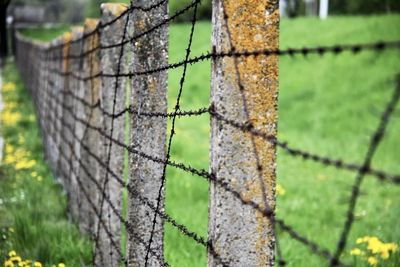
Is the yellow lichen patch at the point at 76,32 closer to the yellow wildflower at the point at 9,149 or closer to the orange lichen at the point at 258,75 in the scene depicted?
the yellow wildflower at the point at 9,149

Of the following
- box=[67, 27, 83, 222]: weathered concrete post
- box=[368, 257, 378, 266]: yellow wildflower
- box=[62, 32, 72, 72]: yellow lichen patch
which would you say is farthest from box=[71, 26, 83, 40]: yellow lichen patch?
box=[368, 257, 378, 266]: yellow wildflower

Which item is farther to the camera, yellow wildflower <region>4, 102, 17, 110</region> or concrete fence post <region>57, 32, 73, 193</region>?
yellow wildflower <region>4, 102, 17, 110</region>

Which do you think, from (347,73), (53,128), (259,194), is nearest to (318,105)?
(347,73)

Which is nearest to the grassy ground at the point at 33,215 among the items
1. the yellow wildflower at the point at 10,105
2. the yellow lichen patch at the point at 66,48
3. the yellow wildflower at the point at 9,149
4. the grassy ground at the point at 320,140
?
the yellow wildflower at the point at 9,149

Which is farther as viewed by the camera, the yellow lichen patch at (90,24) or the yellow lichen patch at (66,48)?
the yellow lichen patch at (66,48)

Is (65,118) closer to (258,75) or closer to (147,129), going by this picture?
(147,129)

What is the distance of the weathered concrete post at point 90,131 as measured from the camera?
4332 mm

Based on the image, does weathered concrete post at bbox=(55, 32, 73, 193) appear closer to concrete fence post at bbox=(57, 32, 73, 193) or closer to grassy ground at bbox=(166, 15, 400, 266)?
concrete fence post at bbox=(57, 32, 73, 193)

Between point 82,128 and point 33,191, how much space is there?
39.7 inches

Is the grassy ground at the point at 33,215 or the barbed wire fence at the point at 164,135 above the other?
the barbed wire fence at the point at 164,135

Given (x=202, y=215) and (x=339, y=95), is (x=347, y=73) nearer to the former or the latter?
(x=339, y=95)

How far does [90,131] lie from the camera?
4.63 m

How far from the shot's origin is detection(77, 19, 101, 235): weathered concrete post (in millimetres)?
4332

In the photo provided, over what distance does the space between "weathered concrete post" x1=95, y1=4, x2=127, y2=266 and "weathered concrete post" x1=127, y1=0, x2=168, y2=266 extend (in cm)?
66
